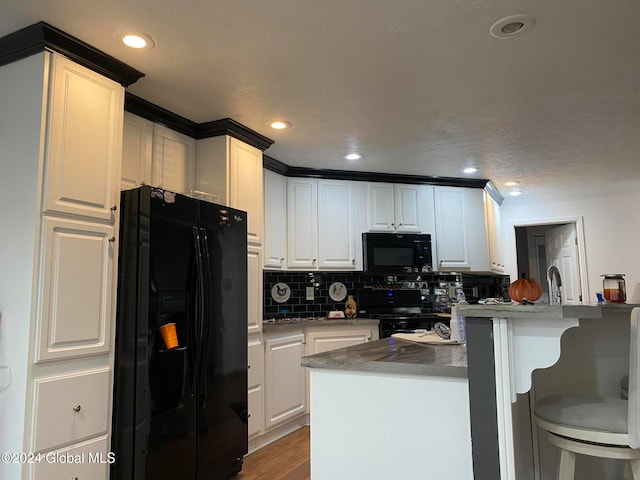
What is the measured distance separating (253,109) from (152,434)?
2.00 m

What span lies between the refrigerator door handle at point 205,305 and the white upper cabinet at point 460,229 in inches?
115

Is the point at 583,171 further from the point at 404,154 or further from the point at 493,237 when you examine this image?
the point at 404,154

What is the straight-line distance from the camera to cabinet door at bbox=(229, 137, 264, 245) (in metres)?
3.15

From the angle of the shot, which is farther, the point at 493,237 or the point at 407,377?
the point at 493,237

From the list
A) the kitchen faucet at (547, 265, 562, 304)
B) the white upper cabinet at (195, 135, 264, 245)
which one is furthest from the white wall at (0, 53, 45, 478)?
the kitchen faucet at (547, 265, 562, 304)

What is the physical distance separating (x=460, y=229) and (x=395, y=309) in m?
1.15

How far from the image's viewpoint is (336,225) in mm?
4469

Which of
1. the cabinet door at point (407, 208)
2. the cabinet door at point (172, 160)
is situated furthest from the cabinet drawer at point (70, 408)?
the cabinet door at point (407, 208)

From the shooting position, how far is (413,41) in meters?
2.13

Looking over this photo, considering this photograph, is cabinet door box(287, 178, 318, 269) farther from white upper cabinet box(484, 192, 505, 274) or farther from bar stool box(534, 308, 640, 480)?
bar stool box(534, 308, 640, 480)

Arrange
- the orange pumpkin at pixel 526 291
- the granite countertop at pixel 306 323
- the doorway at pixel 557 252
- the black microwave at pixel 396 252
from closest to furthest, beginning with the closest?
1. the orange pumpkin at pixel 526 291
2. the granite countertop at pixel 306 323
3. the black microwave at pixel 396 252
4. the doorway at pixel 557 252

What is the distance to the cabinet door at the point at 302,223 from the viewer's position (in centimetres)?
422

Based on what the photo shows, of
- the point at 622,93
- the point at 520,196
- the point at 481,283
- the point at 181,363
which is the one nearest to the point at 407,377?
the point at 181,363

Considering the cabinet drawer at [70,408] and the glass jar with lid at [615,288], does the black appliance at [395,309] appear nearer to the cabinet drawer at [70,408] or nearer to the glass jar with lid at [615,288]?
the glass jar with lid at [615,288]
